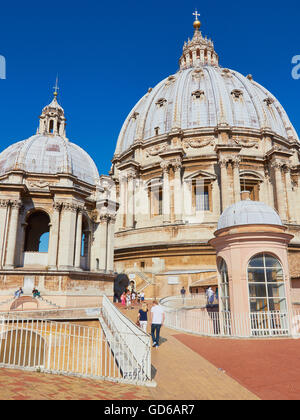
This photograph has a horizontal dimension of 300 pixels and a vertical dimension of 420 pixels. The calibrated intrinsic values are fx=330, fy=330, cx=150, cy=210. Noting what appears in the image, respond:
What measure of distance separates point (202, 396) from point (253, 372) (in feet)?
7.14

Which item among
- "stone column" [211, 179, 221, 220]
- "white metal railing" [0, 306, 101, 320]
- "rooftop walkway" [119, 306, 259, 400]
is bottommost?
"rooftop walkway" [119, 306, 259, 400]

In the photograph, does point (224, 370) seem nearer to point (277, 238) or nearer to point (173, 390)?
point (173, 390)

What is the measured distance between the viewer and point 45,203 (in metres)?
27.7

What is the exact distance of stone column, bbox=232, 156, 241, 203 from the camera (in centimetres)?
3572

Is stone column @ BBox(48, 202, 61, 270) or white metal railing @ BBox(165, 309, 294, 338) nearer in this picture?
white metal railing @ BBox(165, 309, 294, 338)

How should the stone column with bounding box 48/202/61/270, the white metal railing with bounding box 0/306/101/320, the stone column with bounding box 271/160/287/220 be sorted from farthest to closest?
the stone column with bounding box 271/160/287/220 → the stone column with bounding box 48/202/61/270 → the white metal railing with bounding box 0/306/101/320

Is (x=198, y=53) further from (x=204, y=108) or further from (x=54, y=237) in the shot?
(x=54, y=237)

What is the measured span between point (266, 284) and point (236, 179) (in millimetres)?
23501

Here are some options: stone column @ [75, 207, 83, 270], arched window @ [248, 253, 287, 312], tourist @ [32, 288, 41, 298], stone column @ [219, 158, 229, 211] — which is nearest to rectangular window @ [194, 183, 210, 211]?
stone column @ [219, 158, 229, 211]

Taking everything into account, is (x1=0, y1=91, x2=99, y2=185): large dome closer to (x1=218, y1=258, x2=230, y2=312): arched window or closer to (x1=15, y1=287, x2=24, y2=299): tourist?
(x1=15, y1=287, x2=24, y2=299): tourist

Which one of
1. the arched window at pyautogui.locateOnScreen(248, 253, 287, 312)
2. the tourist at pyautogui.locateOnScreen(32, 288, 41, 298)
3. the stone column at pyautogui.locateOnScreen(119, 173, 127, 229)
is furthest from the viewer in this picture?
the stone column at pyautogui.locateOnScreen(119, 173, 127, 229)

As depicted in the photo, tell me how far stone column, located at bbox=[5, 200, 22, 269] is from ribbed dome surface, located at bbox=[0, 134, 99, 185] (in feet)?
16.3

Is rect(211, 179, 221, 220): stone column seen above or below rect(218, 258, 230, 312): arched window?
above
